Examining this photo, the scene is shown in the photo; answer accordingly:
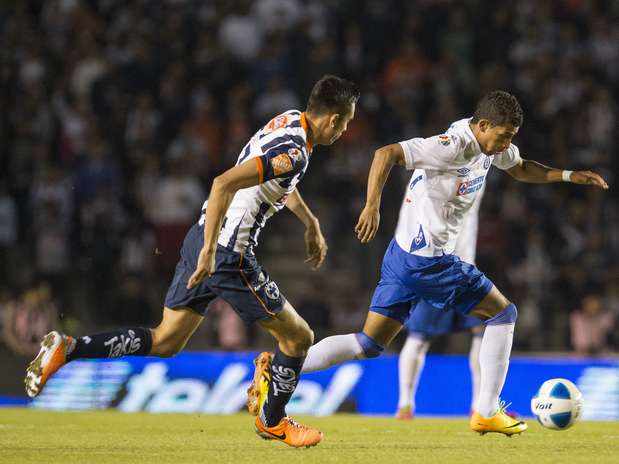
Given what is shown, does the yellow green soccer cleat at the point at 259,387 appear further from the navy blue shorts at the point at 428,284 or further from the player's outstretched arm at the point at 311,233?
the navy blue shorts at the point at 428,284

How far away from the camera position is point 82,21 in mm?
18094

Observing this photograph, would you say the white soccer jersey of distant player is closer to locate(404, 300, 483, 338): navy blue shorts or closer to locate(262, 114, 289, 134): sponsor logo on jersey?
locate(262, 114, 289, 134): sponsor logo on jersey

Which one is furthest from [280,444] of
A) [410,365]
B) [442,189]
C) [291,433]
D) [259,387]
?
[410,365]

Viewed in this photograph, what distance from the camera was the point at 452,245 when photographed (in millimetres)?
8383

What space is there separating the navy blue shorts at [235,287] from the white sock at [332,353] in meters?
1.15

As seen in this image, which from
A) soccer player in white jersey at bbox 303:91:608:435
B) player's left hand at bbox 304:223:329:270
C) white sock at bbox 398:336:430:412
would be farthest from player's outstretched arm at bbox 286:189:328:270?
white sock at bbox 398:336:430:412

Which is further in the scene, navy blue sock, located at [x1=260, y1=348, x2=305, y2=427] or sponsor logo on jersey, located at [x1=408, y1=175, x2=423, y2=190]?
sponsor logo on jersey, located at [x1=408, y1=175, x2=423, y2=190]

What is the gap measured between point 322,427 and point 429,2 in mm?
9471

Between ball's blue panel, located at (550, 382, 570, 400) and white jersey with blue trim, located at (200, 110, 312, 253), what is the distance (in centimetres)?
238

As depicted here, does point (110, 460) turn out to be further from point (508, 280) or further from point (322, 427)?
point (508, 280)

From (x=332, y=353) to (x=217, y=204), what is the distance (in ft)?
6.96

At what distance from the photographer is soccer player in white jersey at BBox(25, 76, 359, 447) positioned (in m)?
7.42

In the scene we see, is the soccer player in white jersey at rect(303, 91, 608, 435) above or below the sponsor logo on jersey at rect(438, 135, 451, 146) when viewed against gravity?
below

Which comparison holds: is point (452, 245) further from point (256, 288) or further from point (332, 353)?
point (256, 288)
